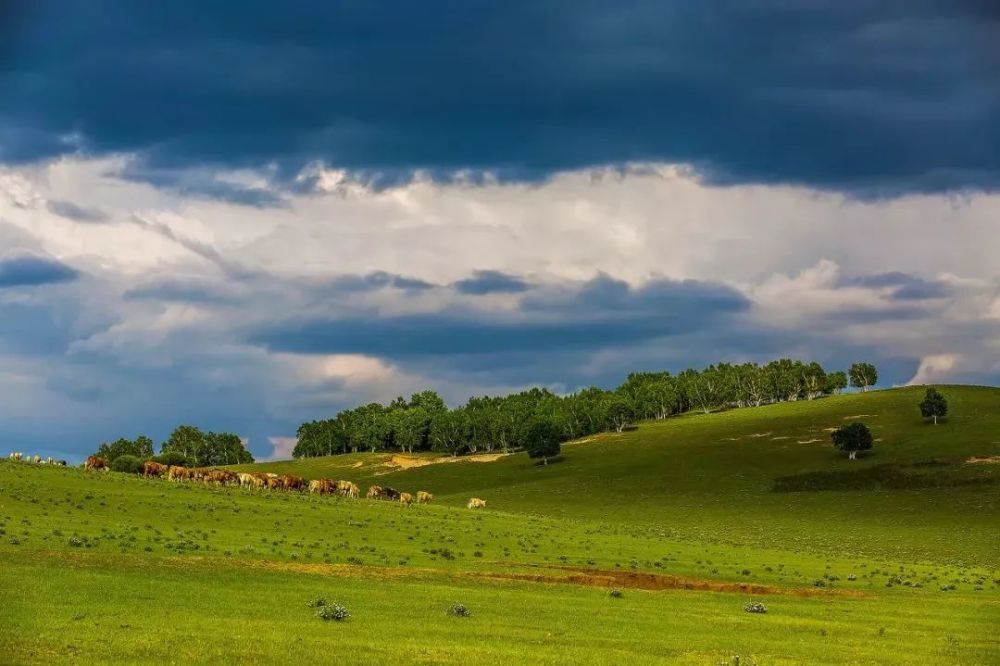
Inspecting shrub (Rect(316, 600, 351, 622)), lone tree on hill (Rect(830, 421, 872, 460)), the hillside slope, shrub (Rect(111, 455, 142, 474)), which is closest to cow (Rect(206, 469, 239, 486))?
shrub (Rect(111, 455, 142, 474))

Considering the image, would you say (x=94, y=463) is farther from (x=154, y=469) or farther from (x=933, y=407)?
(x=933, y=407)

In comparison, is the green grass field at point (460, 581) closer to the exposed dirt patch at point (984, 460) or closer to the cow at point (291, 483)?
the cow at point (291, 483)

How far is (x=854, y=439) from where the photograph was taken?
541 feet

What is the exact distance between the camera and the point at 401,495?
110 metres

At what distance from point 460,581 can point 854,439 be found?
13091 cm

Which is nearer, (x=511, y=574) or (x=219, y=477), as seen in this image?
(x=511, y=574)

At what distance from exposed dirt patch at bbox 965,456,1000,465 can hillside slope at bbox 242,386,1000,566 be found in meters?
1.33

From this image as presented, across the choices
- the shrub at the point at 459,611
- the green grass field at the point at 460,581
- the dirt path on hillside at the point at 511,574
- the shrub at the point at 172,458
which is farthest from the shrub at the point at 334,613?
the shrub at the point at 172,458

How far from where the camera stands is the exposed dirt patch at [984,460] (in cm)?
14738

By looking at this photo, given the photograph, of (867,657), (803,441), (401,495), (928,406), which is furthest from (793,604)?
(928,406)

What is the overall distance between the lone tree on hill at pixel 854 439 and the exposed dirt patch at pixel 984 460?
58.2ft

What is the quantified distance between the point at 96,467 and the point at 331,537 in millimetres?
43104

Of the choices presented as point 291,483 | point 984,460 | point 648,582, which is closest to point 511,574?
point 648,582

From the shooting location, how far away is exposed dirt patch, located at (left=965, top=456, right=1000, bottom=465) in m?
147
